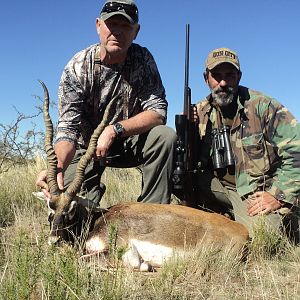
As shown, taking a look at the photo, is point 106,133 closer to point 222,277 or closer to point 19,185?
point 222,277

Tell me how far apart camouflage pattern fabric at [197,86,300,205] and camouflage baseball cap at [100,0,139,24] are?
158 cm

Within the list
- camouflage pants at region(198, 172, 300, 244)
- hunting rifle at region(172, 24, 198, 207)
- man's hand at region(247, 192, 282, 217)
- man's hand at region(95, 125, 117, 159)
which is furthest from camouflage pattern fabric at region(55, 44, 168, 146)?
man's hand at region(247, 192, 282, 217)

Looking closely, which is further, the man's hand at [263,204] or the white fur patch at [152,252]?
the man's hand at [263,204]

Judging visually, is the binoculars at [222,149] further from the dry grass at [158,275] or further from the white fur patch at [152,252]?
the white fur patch at [152,252]

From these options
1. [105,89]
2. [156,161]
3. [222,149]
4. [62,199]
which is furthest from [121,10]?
[62,199]

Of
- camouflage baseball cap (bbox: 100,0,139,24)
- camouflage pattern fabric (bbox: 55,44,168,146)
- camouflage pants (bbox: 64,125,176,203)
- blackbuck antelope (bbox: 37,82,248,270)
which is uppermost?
camouflage baseball cap (bbox: 100,0,139,24)

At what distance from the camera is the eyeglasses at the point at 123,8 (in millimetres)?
5145

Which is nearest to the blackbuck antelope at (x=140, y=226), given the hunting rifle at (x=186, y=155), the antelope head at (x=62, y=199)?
the antelope head at (x=62, y=199)

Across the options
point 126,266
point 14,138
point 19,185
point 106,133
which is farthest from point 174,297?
point 14,138

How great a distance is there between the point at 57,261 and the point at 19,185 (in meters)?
4.82

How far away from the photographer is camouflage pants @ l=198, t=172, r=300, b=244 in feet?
15.8

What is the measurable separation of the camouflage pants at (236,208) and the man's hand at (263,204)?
0.05 m

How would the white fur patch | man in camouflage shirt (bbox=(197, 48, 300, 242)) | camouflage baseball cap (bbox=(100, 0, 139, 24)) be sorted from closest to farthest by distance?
the white fur patch, man in camouflage shirt (bbox=(197, 48, 300, 242)), camouflage baseball cap (bbox=(100, 0, 139, 24))

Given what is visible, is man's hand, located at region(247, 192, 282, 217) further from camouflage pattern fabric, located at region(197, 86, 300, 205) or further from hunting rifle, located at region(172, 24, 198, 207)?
hunting rifle, located at region(172, 24, 198, 207)
